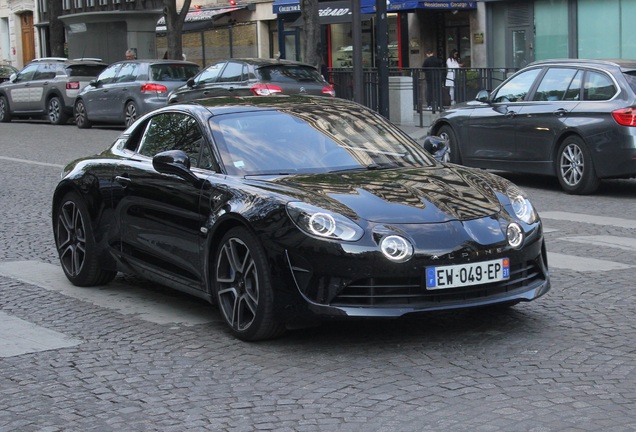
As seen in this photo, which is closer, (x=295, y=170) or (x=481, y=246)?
(x=481, y=246)

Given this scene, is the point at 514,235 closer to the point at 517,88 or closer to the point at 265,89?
the point at 517,88

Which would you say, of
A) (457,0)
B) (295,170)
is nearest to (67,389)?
(295,170)

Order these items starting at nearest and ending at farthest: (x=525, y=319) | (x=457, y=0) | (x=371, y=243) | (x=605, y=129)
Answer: (x=371, y=243)
(x=525, y=319)
(x=605, y=129)
(x=457, y=0)

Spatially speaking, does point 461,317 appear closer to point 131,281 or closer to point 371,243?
point 371,243

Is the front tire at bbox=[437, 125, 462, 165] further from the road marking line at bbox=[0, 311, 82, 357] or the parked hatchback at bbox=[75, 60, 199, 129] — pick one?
the parked hatchback at bbox=[75, 60, 199, 129]

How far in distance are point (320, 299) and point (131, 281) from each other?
3017mm

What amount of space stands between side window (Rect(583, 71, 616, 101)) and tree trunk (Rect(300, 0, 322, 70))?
1382cm

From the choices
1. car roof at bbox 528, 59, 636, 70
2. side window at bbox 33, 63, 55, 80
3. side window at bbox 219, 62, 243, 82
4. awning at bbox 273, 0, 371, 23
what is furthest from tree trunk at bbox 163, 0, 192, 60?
car roof at bbox 528, 59, 636, 70

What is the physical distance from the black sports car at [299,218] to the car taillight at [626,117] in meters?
6.41

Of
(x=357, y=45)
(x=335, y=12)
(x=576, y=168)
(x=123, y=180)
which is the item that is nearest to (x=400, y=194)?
(x=123, y=180)

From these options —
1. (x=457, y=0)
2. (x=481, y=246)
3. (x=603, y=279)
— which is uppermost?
(x=457, y=0)

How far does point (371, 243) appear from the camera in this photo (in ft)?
21.1

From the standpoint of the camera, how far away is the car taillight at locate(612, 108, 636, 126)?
45.6 ft

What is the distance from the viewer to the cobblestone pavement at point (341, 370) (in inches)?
211
